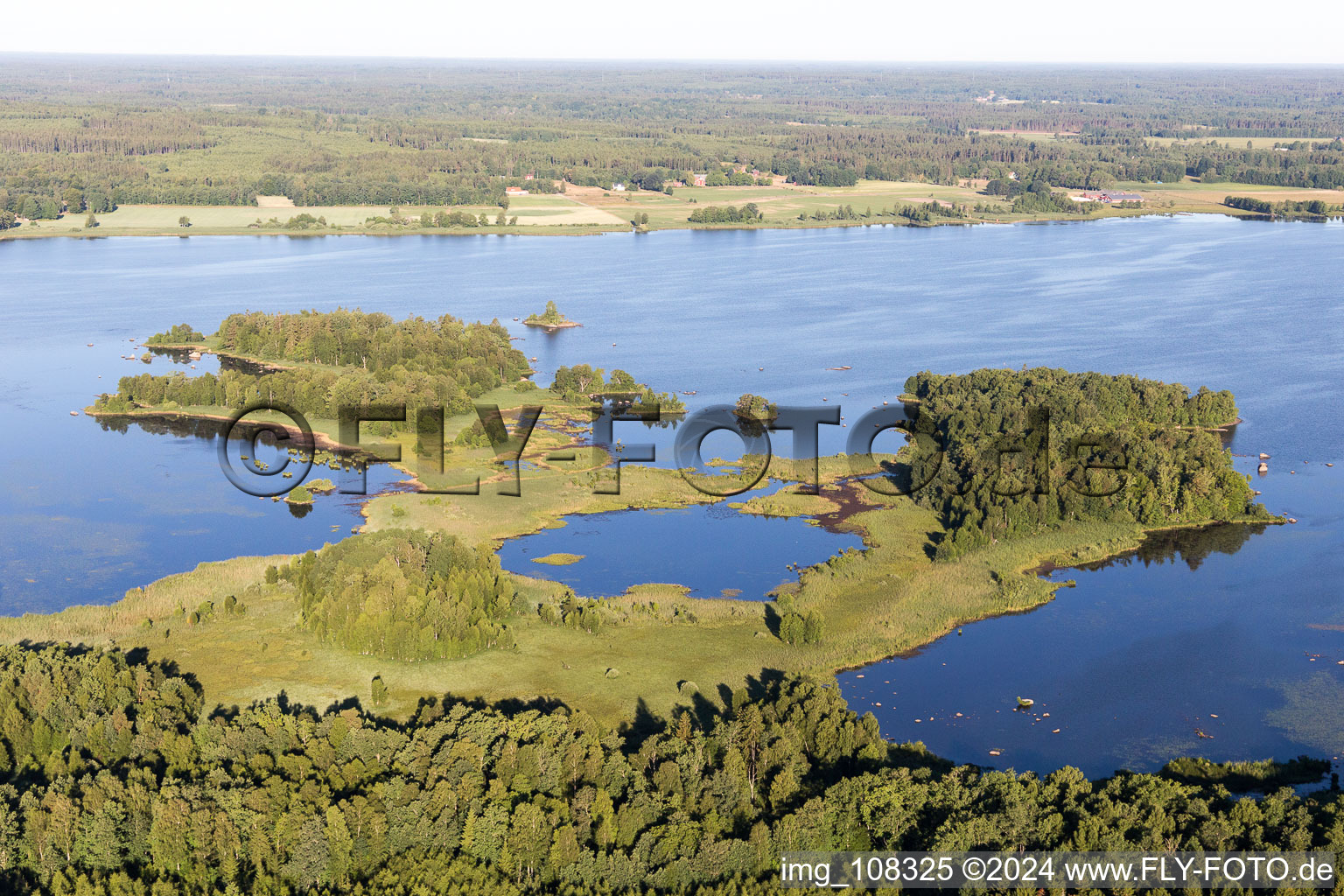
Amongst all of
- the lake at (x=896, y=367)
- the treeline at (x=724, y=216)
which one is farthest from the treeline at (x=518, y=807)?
the treeline at (x=724, y=216)

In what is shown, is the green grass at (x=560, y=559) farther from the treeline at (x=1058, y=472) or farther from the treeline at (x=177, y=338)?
the treeline at (x=177, y=338)

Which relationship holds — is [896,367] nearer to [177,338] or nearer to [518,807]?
[177,338]

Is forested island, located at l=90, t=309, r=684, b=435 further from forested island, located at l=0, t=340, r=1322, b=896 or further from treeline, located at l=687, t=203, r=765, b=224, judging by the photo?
treeline, located at l=687, t=203, r=765, b=224

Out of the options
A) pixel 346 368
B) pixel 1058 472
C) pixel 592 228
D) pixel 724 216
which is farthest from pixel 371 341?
pixel 724 216

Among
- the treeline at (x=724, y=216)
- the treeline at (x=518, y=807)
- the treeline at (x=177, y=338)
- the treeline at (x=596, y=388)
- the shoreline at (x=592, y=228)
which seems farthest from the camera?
the treeline at (x=724, y=216)

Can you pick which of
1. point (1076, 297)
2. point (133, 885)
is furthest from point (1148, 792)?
point (1076, 297)

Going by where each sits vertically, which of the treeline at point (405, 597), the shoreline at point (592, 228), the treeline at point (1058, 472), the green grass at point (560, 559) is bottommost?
the green grass at point (560, 559)

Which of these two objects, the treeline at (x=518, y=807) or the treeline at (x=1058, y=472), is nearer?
the treeline at (x=518, y=807)
